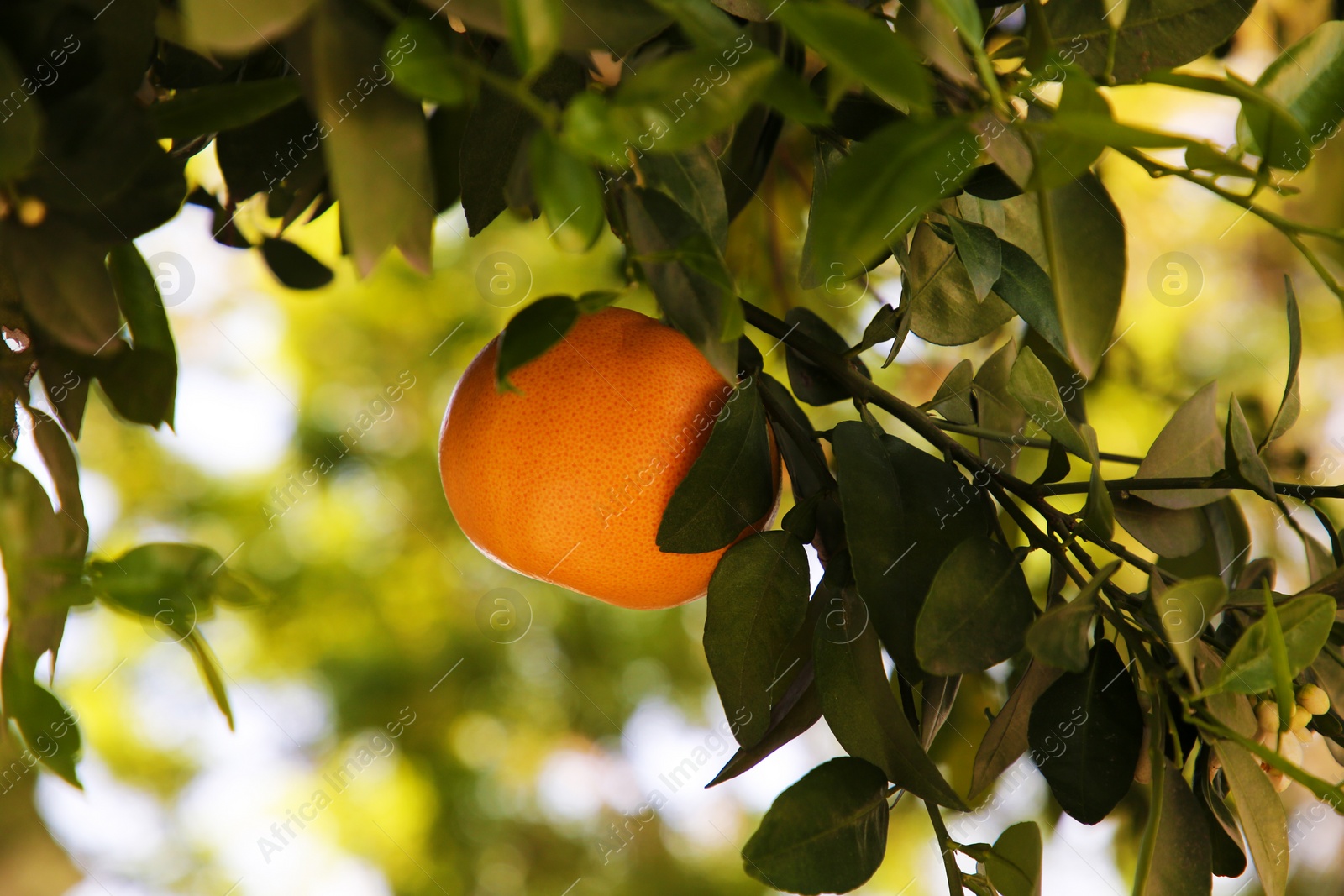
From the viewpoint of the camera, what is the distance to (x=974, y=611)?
0.92 ft

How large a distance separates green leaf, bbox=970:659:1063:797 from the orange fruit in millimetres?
107

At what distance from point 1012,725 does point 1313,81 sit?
0.22m

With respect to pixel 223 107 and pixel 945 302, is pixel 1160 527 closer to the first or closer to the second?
pixel 945 302

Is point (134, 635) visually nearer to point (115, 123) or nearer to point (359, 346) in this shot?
point (359, 346)

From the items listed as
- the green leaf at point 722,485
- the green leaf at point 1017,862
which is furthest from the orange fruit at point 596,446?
the green leaf at point 1017,862

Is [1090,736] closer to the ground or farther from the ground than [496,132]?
closer to the ground

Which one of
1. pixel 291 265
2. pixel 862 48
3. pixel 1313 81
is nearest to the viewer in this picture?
pixel 862 48

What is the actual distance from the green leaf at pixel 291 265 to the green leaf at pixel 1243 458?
1.34ft

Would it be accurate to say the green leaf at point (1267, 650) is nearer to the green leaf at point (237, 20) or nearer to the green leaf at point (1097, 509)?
the green leaf at point (1097, 509)

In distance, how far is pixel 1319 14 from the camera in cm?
72

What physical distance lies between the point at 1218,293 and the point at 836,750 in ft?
2.55

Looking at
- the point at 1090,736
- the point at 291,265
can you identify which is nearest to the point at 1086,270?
the point at 1090,736

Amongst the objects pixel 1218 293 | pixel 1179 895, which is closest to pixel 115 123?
pixel 1179 895

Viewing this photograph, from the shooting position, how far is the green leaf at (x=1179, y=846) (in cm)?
30
